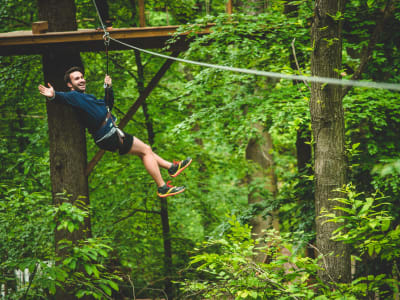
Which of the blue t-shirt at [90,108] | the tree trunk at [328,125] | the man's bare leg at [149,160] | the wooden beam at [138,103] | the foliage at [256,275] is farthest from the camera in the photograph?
the wooden beam at [138,103]

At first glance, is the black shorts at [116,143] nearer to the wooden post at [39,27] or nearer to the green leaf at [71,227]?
the green leaf at [71,227]

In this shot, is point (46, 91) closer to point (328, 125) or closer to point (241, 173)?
→ point (328, 125)

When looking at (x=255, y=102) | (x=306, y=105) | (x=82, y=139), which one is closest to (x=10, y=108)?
(x=82, y=139)

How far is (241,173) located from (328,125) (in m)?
5.28

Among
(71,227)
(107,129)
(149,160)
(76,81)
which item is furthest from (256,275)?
(76,81)

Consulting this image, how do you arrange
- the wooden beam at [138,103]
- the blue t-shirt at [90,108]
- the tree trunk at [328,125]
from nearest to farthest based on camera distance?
the tree trunk at [328,125], the blue t-shirt at [90,108], the wooden beam at [138,103]

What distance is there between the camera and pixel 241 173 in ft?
29.2

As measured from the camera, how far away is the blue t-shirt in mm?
4582

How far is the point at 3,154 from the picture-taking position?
7.40 m

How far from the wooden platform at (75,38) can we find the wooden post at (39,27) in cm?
7

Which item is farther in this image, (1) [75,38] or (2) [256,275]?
(1) [75,38]

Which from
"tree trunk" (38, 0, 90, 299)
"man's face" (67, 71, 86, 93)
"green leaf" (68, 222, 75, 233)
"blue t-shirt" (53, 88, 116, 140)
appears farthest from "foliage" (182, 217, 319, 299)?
"tree trunk" (38, 0, 90, 299)

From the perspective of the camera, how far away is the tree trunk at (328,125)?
359 cm

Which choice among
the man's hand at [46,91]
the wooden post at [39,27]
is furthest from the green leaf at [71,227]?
the wooden post at [39,27]
